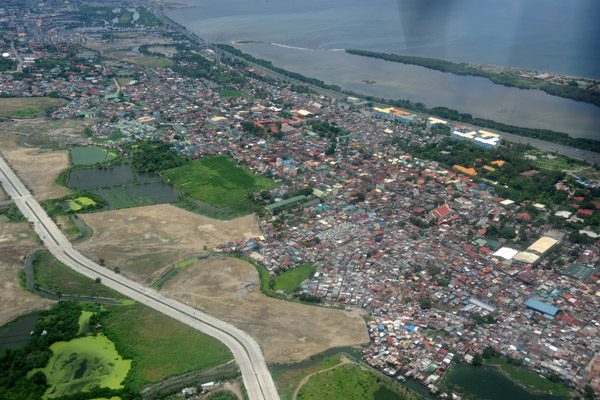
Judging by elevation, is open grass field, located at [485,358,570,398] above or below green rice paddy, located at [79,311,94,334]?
above

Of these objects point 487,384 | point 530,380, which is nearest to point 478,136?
point 530,380

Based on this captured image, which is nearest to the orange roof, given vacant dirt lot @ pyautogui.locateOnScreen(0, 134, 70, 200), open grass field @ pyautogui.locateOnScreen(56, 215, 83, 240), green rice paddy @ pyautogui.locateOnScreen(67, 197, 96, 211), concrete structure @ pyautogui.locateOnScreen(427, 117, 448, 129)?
concrete structure @ pyautogui.locateOnScreen(427, 117, 448, 129)

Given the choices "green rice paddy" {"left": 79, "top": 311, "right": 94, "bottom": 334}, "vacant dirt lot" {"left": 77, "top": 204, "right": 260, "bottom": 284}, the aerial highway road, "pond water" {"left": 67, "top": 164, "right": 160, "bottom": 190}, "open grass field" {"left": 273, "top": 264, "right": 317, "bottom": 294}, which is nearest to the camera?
the aerial highway road

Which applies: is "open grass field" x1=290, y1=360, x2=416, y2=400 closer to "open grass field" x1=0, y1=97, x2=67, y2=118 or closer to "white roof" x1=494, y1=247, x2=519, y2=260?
"white roof" x1=494, y1=247, x2=519, y2=260

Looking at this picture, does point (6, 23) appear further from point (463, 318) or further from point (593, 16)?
point (593, 16)

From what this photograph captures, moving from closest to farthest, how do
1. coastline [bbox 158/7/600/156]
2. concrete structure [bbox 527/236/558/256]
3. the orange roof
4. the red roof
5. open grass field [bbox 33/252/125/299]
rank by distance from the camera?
open grass field [bbox 33/252/125/299]
concrete structure [bbox 527/236/558/256]
the red roof
the orange roof
coastline [bbox 158/7/600/156]

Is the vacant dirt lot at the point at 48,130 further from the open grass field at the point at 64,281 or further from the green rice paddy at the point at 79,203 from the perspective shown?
the open grass field at the point at 64,281
